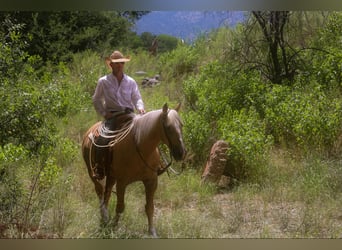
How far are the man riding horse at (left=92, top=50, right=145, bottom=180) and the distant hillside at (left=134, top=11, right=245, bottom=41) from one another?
0.32 m

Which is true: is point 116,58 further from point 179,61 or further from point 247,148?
point 247,148

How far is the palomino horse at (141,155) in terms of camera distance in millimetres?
3803

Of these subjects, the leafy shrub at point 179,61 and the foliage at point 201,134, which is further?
the leafy shrub at point 179,61

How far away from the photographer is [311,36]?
4.25 m

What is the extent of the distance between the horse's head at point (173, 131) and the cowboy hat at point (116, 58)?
53 centimetres

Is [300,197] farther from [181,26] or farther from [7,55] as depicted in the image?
[7,55]

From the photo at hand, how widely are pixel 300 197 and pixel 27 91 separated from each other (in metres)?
1.93

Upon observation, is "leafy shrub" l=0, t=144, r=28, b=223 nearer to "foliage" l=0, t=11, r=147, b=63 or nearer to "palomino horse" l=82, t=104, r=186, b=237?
"palomino horse" l=82, t=104, r=186, b=237

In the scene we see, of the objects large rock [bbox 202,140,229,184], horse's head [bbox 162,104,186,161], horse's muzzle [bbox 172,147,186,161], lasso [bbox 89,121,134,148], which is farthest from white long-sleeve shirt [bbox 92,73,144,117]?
large rock [bbox 202,140,229,184]

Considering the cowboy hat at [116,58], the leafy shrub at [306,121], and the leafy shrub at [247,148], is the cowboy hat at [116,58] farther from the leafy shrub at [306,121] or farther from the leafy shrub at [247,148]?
the leafy shrub at [306,121]

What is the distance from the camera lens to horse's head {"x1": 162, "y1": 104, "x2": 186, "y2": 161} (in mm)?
3781

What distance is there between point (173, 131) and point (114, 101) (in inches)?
19.4

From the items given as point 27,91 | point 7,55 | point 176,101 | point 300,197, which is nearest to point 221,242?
→ point 300,197

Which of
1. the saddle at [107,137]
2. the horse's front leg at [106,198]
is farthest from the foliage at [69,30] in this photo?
the horse's front leg at [106,198]
